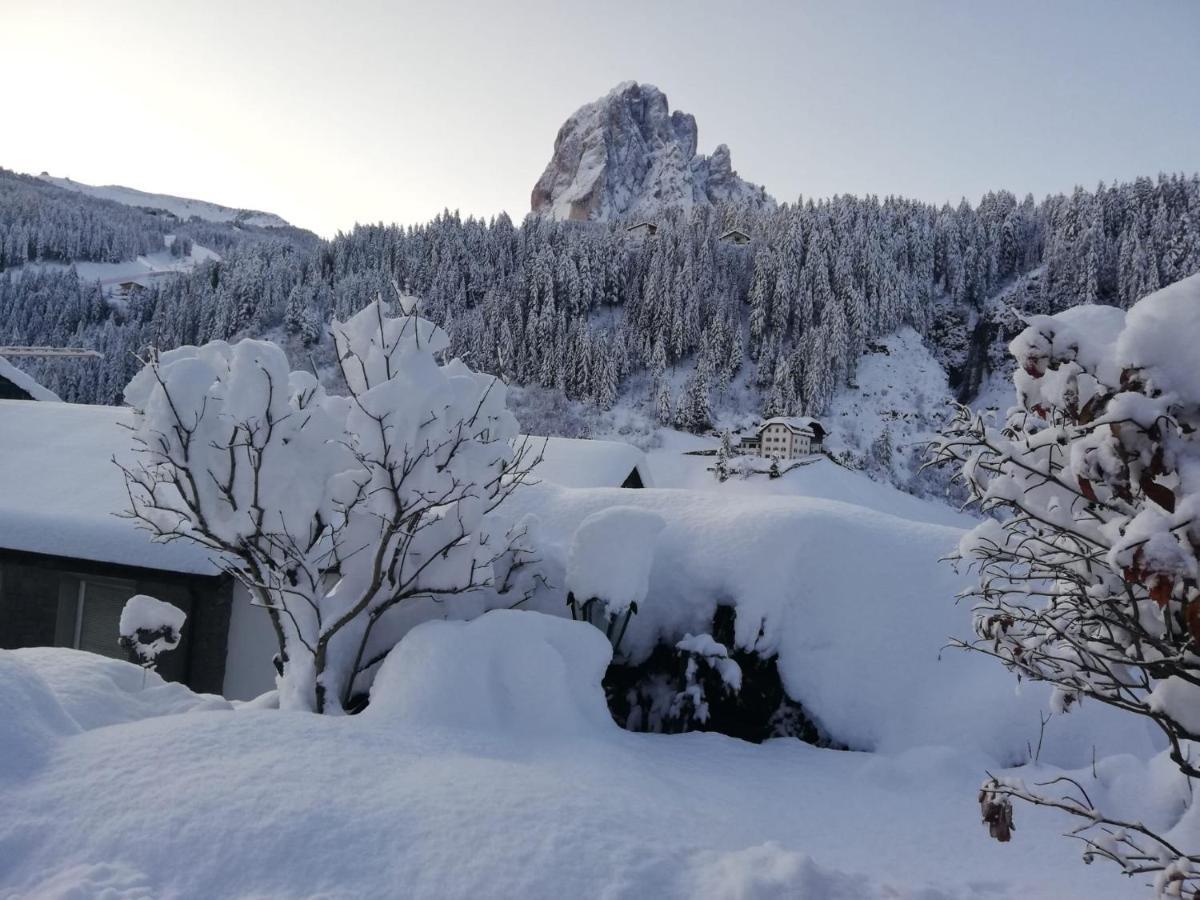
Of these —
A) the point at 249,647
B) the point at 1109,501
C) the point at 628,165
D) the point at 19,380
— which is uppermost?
the point at 628,165

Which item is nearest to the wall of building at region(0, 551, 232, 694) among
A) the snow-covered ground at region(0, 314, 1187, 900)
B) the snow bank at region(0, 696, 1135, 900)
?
the snow-covered ground at region(0, 314, 1187, 900)

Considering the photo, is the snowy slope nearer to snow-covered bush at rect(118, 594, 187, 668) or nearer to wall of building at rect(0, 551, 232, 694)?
wall of building at rect(0, 551, 232, 694)

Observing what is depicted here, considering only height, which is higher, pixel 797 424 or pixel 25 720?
pixel 797 424

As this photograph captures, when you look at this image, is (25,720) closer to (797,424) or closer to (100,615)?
(100,615)

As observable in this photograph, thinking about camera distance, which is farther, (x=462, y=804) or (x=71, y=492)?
(x=71, y=492)

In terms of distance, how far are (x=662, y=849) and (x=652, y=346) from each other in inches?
2538

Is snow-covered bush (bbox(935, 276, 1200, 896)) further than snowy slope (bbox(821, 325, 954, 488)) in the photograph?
No

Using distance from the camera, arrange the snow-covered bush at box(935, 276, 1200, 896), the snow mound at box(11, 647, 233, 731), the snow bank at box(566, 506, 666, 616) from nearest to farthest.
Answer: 1. the snow-covered bush at box(935, 276, 1200, 896)
2. the snow mound at box(11, 647, 233, 731)
3. the snow bank at box(566, 506, 666, 616)

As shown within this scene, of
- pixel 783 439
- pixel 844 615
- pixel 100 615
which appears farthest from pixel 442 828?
pixel 783 439

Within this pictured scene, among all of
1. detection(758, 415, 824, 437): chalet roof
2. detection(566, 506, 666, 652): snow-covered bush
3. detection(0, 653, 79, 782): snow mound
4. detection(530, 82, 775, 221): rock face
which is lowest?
detection(0, 653, 79, 782): snow mound

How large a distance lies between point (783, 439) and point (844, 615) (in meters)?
41.8

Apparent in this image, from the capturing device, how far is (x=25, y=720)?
4.48 meters

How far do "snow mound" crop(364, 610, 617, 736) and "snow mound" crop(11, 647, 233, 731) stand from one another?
178 centimetres

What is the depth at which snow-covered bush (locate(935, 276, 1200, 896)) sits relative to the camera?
2.10 meters
